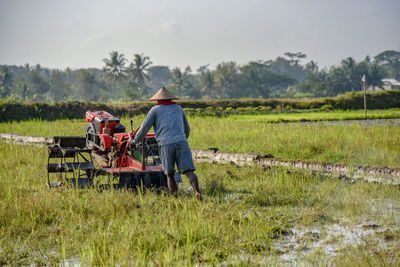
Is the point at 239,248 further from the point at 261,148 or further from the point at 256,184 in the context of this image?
the point at 261,148

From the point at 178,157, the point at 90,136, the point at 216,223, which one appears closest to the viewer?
the point at 216,223

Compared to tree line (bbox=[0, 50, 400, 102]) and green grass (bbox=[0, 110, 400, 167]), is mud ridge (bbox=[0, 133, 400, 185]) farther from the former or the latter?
tree line (bbox=[0, 50, 400, 102])

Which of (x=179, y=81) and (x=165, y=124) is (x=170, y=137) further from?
(x=179, y=81)

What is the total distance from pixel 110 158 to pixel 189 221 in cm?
283

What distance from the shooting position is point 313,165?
6824 mm

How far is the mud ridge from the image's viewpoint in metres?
6.01

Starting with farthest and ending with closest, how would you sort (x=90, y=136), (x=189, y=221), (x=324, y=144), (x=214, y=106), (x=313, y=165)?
(x=214, y=106), (x=324, y=144), (x=90, y=136), (x=313, y=165), (x=189, y=221)

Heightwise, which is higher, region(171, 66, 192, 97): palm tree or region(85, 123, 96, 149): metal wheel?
region(171, 66, 192, 97): palm tree

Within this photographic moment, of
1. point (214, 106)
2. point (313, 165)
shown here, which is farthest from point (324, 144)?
point (214, 106)

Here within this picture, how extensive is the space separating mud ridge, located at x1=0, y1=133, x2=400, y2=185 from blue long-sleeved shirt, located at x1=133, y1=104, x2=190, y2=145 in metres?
2.27

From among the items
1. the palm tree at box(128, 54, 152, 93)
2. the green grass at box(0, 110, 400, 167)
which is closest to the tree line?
the palm tree at box(128, 54, 152, 93)

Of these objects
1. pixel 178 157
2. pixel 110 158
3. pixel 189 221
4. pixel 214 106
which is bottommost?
pixel 189 221

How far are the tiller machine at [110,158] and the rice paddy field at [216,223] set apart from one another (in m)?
0.27

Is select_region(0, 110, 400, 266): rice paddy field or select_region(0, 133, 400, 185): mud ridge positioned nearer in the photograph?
select_region(0, 110, 400, 266): rice paddy field
